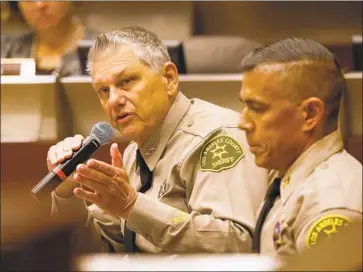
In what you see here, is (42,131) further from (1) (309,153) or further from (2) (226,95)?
(1) (309,153)

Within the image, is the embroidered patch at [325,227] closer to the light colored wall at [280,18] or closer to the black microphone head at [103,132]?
the black microphone head at [103,132]

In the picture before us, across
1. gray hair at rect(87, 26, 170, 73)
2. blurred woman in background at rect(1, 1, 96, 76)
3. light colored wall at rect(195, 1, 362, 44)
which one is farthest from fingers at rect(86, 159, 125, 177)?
light colored wall at rect(195, 1, 362, 44)

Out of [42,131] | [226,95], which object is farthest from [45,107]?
[226,95]

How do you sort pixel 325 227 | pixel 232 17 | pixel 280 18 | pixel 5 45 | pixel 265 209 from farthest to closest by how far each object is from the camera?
pixel 232 17 → pixel 280 18 → pixel 5 45 → pixel 265 209 → pixel 325 227

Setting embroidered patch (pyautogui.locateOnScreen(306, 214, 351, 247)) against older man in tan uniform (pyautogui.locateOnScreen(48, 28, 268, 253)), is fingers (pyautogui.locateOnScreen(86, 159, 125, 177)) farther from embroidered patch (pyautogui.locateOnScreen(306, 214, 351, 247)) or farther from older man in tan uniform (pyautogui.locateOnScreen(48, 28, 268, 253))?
embroidered patch (pyautogui.locateOnScreen(306, 214, 351, 247))

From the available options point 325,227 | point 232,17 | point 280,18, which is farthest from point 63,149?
point 232,17

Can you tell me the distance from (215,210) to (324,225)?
0.20m

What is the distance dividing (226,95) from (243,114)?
12 centimetres

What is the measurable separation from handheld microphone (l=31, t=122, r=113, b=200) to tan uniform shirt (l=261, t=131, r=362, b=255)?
10.9 inches

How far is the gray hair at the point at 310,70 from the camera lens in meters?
1.11

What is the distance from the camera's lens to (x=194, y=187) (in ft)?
4.02

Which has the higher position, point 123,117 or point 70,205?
point 123,117

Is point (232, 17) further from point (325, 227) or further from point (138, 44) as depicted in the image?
point (325, 227)

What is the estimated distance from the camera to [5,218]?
51.3 inches
